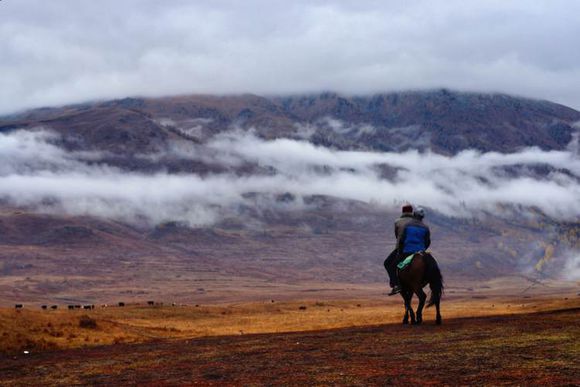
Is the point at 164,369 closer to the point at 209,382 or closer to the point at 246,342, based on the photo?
the point at 209,382

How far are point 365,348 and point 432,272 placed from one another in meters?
5.23

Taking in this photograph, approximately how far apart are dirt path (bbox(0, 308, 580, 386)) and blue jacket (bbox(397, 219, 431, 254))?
81.3 inches

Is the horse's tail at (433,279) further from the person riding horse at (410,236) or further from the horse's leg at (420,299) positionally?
the person riding horse at (410,236)

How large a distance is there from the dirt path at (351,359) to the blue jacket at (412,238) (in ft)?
6.78

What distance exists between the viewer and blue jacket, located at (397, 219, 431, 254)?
22188mm

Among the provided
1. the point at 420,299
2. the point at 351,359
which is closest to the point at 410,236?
the point at 420,299

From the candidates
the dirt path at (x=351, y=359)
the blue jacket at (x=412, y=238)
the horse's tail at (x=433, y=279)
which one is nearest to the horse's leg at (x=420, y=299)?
the horse's tail at (x=433, y=279)

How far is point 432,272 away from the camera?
71.3 ft

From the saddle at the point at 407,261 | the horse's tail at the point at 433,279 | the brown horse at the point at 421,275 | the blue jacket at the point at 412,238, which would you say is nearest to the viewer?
the horse's tail at the point at 433,279

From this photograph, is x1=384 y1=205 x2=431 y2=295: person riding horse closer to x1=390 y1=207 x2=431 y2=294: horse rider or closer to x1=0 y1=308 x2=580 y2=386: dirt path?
x1=390 y1=207 x2=431 y2=294: horse rider

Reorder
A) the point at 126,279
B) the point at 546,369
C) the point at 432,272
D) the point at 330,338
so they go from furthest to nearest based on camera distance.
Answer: the point at 126,279 → the point at 432,272 → the point at 330,338 → the point at 546,369

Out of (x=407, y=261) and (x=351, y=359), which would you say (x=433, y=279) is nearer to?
(x=407, y=261)

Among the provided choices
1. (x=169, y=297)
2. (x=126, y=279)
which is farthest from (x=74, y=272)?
(x=169, y=297)

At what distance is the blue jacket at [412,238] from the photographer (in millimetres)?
22188
